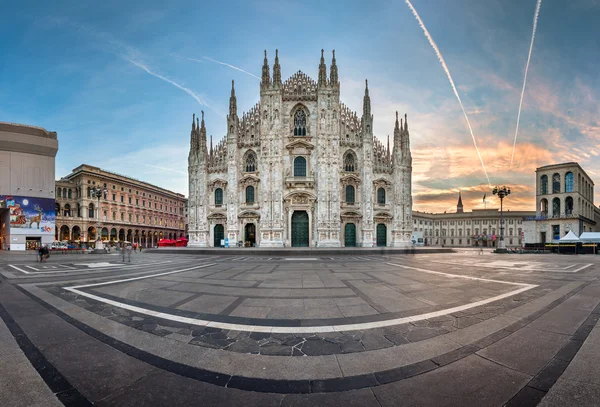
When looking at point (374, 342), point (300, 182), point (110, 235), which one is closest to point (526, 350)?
point (374, 342)

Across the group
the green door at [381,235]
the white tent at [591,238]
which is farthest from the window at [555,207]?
the green door at [381,235]

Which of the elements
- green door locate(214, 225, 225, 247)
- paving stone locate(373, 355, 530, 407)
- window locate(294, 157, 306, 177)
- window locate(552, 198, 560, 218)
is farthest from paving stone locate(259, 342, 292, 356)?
window locate(552, 198, 560, 218)

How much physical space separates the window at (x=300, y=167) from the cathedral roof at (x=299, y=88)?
885 cm

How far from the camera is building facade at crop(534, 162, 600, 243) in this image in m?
53.9

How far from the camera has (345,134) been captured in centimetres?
3750

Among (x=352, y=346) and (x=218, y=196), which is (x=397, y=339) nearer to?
(x=352, y=346)

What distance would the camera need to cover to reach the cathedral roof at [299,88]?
36812mm

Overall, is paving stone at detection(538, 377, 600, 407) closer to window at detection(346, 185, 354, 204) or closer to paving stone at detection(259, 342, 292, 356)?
paving stone at detection(259, 342, 292, 356)

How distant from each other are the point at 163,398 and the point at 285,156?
34731 millimetres

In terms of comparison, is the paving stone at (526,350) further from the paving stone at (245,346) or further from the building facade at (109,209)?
the building facade at (109,209)

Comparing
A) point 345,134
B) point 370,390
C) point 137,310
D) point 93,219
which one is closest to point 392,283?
point 370,390

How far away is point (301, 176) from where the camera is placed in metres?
36.4

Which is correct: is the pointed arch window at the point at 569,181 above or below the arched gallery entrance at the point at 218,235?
above

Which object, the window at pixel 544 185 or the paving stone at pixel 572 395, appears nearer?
the paving stone at pixel 572 395
